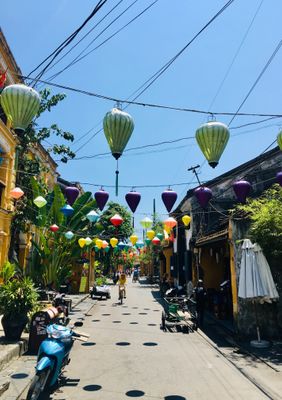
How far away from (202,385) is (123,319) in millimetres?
8365

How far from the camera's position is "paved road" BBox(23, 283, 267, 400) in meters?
5.88

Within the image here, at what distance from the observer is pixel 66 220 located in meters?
18.0

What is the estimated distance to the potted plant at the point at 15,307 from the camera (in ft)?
28.1

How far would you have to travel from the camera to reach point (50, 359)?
18.3 ft

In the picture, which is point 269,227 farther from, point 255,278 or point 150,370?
point 150,370

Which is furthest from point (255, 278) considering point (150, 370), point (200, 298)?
point (150, 370)

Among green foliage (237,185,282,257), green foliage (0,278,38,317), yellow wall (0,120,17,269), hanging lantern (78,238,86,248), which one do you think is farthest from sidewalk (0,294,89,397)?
hanging lantern (78,238,86,248)

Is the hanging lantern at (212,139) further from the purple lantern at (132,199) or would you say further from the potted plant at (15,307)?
the potted plant at (15,307)

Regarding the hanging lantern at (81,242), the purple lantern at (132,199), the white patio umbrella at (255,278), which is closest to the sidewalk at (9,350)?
the purple lantern at (132,199)

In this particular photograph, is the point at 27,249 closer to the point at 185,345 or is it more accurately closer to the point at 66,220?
the point at 66,220

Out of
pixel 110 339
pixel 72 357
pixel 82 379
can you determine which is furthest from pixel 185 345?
pixel 82 379

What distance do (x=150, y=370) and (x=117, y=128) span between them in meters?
5.32

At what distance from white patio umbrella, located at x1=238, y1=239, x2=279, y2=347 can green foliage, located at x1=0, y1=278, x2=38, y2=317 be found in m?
5.91

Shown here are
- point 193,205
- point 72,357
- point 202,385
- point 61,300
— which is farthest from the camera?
point 193,205
